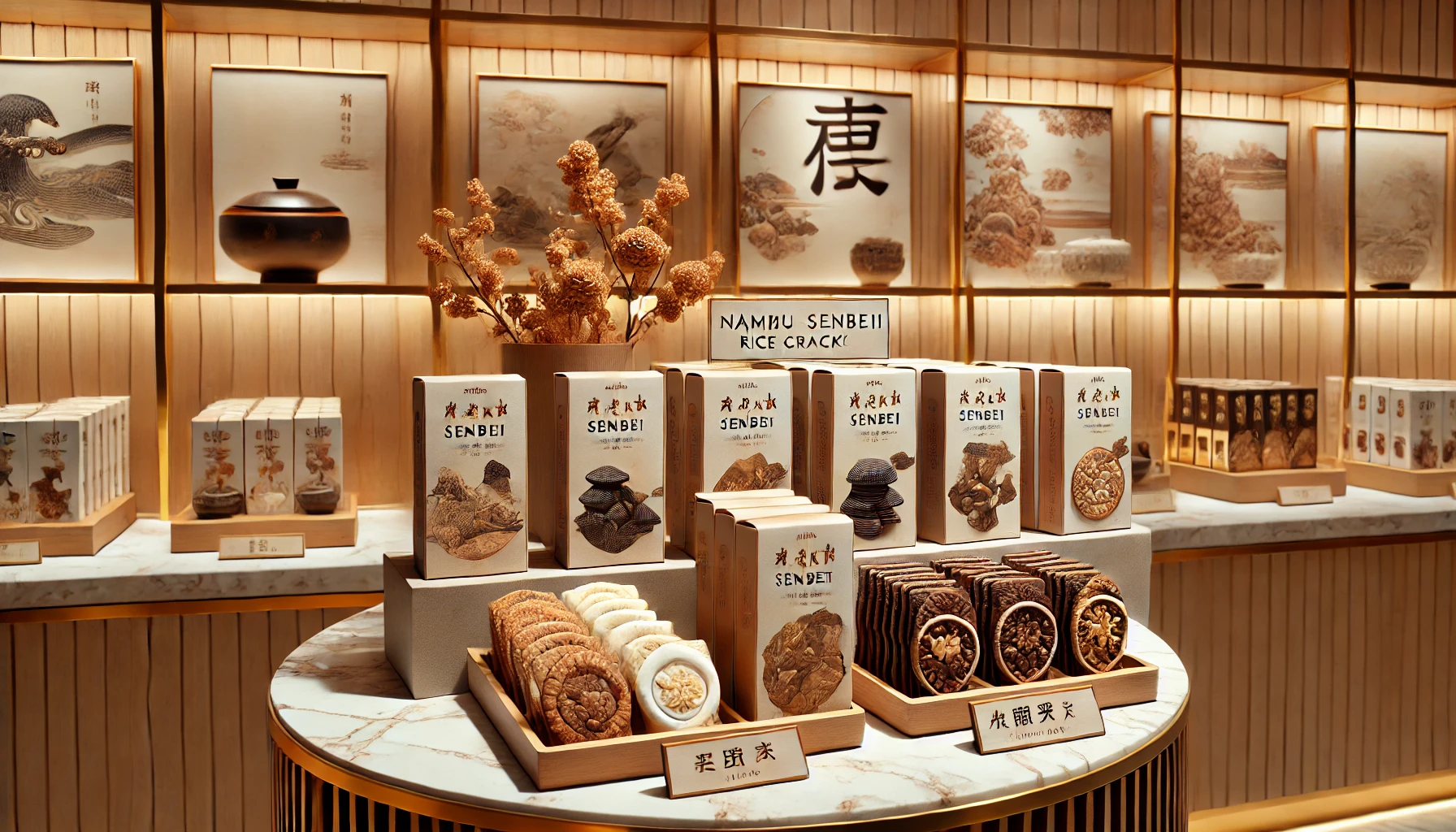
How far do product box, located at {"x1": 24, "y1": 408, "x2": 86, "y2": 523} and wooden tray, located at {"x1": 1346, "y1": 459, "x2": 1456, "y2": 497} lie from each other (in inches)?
143

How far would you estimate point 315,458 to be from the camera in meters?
2.79

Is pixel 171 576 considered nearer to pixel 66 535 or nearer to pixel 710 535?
pixel 66 535

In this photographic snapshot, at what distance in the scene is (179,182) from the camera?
10.2 feet

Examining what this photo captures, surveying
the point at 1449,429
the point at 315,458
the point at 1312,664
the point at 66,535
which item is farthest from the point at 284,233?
the point at 1449,429

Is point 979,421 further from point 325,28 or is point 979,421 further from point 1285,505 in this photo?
point 325,28

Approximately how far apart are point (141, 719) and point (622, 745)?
1.84 meters

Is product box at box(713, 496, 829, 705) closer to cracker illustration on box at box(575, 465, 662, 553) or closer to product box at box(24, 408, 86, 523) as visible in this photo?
cracker illustration on box at box(575, 465, 662, 553)

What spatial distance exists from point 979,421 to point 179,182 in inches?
94.8

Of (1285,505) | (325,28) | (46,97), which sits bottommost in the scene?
(1285,505)

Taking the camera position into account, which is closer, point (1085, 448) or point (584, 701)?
point (584, 701)

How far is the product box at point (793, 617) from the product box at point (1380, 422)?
2.85 meters

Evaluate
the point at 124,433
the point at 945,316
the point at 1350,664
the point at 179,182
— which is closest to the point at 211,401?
the point at 124,433

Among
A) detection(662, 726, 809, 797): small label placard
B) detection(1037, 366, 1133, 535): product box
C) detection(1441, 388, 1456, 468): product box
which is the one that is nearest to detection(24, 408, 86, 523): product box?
detection(662, 726, 809, 797): small label placard

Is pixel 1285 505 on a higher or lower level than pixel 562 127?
lower
